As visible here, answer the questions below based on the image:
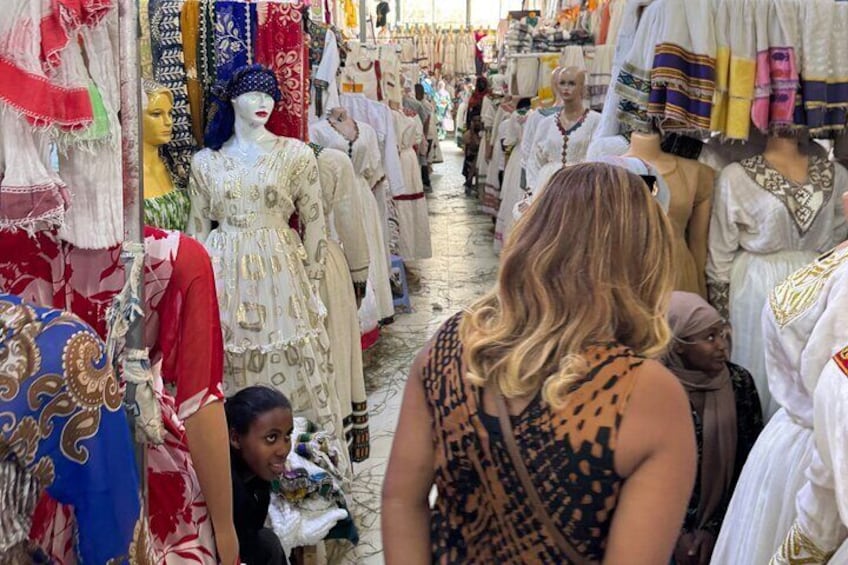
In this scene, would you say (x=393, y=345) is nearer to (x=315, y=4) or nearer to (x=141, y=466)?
(x=315, y=4)

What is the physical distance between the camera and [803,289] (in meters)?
1.94

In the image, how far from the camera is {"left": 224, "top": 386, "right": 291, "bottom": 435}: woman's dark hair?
2.36 metres

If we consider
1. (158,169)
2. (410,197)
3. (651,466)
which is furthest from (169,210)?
(410,197)

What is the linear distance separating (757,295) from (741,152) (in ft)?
1.82

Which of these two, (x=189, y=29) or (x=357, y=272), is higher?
(x=189, y=29)

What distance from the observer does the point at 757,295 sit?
304 cm

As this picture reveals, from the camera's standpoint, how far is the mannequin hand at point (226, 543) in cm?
174

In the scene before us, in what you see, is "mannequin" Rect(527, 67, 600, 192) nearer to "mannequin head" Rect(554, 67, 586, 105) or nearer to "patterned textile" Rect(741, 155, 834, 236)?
"mannequin head" Rect(554, 67, 586, 105)

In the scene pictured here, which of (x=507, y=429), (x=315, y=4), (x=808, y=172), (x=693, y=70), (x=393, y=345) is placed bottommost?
(x=393, y=345)

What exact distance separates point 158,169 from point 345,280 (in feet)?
3.28

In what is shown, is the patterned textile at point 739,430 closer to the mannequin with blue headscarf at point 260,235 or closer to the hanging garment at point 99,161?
the mannequin with blue headscarf at point 260,235

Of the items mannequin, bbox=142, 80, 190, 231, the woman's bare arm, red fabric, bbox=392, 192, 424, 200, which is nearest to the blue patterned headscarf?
mannequin, bbox=142, 80, 190, 231

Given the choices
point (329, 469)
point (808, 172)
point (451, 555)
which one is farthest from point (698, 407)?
point (451, 555)

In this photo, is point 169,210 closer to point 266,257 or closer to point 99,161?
point 266,257
